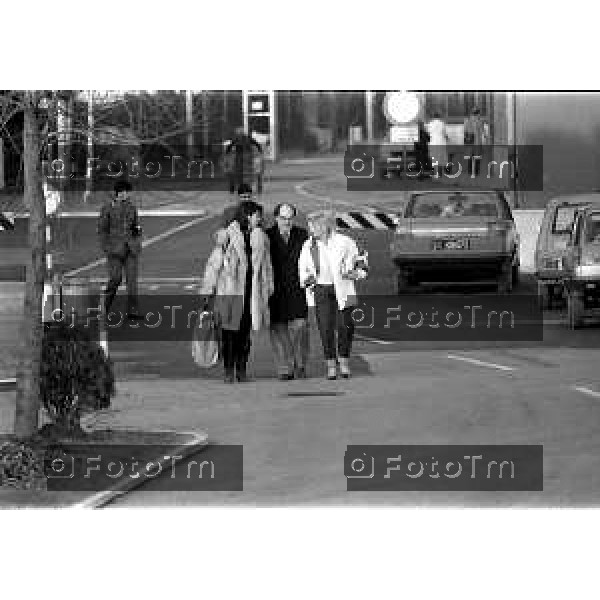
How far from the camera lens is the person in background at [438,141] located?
20.6 metres

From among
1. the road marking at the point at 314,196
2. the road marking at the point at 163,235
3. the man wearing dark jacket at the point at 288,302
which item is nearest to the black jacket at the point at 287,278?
the man wearing dark jacket at the point at 288,302

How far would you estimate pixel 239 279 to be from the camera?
20.9 m

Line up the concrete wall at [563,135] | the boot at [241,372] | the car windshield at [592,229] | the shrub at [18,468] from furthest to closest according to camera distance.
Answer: the car windshield at [592,229]
the boot at [241,372]
the concrete wall at [563,135]
the shrub at [18,468]

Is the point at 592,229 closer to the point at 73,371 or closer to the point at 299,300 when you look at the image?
the point at 299,300

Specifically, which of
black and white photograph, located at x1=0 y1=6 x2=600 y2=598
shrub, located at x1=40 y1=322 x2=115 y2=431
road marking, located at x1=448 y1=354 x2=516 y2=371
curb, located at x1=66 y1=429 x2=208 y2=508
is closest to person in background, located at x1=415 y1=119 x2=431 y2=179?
black and white photograph, located at x1=0 y1=6 x2=600 y2=598

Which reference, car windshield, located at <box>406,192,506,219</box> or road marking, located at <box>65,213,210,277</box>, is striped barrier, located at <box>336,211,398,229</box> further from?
road marking, located at <box>65,213,210,277</box>

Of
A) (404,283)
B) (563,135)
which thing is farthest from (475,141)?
(404,283)

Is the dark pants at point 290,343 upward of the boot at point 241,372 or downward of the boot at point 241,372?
upward

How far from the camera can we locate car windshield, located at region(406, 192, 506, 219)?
819 inches

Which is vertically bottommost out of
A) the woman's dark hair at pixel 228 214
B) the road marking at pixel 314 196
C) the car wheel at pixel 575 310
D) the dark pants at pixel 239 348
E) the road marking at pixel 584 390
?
the road marking at pixel 584 390

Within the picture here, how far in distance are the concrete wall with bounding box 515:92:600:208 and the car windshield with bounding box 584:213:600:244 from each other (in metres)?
0.85

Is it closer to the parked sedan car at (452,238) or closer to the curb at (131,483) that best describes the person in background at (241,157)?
the parked sedan car at (452,238)

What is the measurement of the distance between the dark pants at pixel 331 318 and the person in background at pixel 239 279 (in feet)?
0.91
